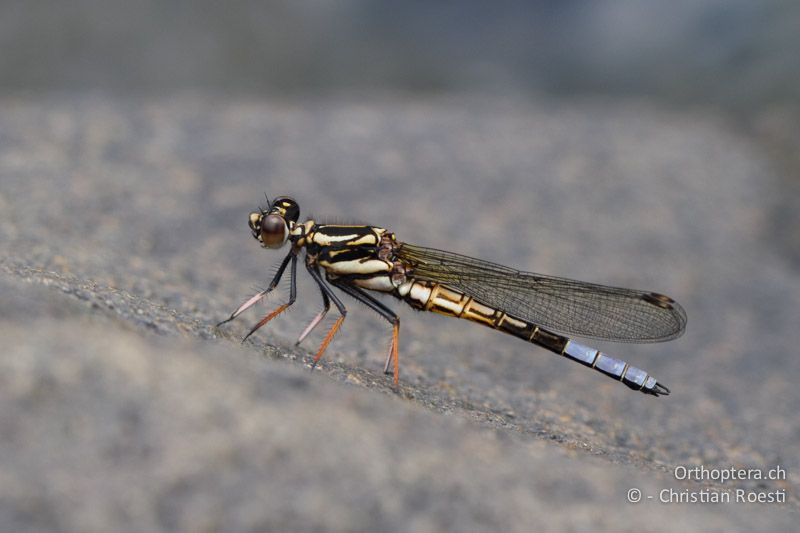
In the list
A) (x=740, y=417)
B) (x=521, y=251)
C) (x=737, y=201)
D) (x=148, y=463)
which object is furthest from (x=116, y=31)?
(x=148, y=463)

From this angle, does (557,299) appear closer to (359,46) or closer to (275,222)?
(275,222)

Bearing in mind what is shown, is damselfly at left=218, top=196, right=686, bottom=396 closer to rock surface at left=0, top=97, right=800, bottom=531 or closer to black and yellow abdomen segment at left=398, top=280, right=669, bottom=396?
black and yellow abdomen segment at left=398, top=280, right=669, bottom=396

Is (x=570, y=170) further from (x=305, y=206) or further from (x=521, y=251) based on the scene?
(x=305, y=206)

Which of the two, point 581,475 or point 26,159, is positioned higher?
point 26,159

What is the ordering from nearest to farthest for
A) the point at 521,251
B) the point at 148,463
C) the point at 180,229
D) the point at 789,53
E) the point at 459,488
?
1. the point at 148,463
2. the point at 459,488
3. the point at 180,229
4. the point at 521,251
5. the point at 789,53

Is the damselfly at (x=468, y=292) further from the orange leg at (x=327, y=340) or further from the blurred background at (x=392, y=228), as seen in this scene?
the blurred background at (x=392, y=228)

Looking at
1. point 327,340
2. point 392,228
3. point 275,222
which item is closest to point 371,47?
point 392,228

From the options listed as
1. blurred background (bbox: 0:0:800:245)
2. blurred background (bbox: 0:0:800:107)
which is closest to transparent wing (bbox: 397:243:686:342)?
blurred background (bbox: 0:0:800:245)
